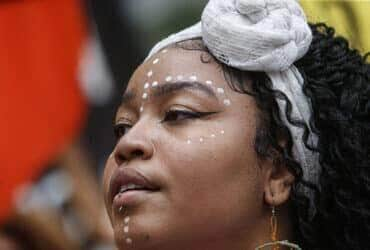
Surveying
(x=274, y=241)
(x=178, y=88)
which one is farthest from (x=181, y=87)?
(x=274, y=241)

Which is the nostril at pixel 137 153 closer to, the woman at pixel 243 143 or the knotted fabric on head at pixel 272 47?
the woman at pixel 243 143

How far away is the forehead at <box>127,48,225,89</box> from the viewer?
4227 millimetres

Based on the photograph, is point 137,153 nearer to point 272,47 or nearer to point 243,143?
point 243,143

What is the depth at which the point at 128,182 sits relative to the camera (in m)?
4.09

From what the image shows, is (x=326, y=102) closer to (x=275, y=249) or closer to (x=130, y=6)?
(x=275, y=249)

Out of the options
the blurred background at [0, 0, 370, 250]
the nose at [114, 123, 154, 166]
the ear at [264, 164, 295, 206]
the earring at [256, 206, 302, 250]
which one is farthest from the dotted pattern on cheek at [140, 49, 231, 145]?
the blurred background at [0, 0, 370, 250]

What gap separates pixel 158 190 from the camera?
13.3 feet

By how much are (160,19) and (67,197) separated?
1.44m

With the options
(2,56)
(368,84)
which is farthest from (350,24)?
(2,56)

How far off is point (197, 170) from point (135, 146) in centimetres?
20

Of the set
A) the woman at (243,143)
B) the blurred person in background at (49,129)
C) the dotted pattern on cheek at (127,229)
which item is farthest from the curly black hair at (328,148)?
the blurred person in background at (49,129)

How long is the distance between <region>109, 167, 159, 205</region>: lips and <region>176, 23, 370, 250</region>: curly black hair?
368 millimetres

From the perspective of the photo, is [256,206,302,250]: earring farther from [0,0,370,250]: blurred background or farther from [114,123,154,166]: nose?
[0,0,370,250]: blurred background

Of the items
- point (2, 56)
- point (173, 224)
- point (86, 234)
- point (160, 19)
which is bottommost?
point (86, 234)
